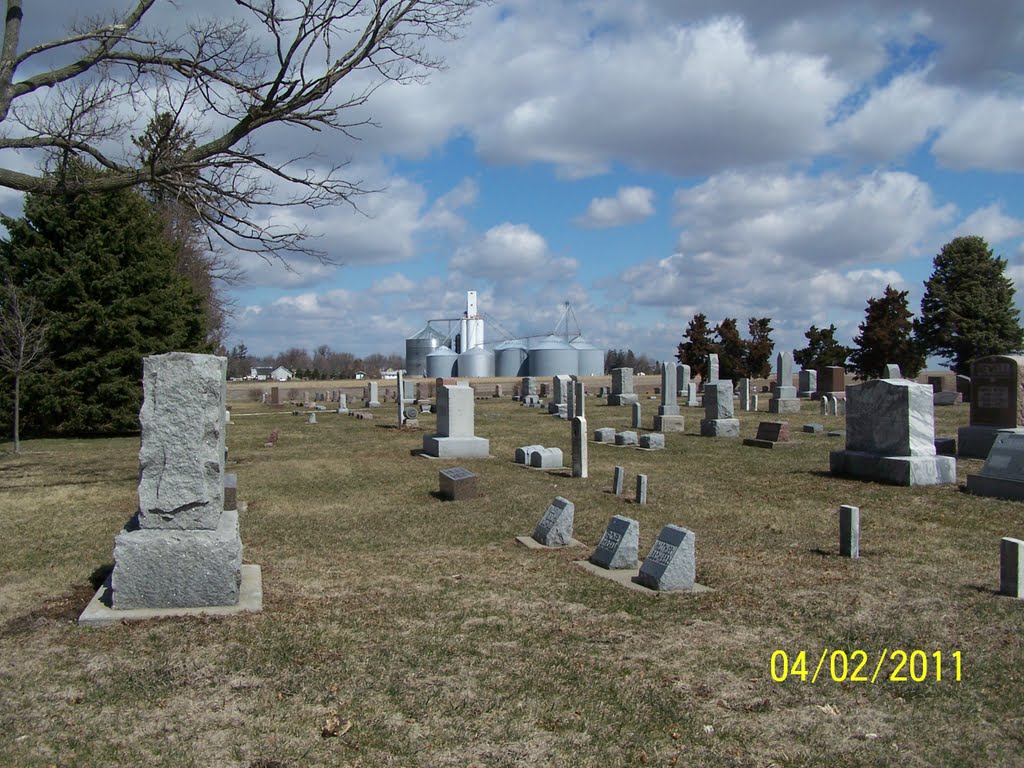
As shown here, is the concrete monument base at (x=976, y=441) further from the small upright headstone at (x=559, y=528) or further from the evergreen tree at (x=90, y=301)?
the evergreen tree at (x=90, y=301)

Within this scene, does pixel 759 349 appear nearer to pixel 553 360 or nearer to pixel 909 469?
pixel 553 360

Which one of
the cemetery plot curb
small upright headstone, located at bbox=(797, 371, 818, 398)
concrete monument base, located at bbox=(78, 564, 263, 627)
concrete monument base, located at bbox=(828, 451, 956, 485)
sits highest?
small upright headstone, located at bbox=(797, 371, 818, 398)

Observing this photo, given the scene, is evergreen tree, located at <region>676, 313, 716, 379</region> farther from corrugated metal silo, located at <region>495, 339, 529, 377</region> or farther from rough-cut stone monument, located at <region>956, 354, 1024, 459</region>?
rough-cut stone monument, located at <region>956, 354, 1024, 459</region>

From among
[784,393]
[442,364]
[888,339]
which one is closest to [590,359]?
[442,364]

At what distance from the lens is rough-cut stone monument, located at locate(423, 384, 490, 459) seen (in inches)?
712

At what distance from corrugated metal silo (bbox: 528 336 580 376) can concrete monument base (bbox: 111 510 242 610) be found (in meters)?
60.0

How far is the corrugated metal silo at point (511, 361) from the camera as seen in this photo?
225ft

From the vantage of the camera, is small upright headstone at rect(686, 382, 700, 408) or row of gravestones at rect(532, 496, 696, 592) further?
small upright headstone at rect(686, 382, 700, 408)

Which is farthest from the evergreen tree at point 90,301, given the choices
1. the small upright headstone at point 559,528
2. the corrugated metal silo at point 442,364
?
the corrugated metal silo at point 442,364

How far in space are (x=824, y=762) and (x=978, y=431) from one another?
579 inches

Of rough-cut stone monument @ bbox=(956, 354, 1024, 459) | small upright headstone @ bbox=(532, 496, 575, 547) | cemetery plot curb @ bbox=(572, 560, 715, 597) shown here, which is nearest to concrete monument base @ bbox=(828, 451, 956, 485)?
rough-cut stone monument @ bbox=(956, 354, 1024, 459)

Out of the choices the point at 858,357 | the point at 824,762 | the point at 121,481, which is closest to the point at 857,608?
the point at 824,762

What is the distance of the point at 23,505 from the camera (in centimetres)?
1212

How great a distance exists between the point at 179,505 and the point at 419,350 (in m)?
72.5
